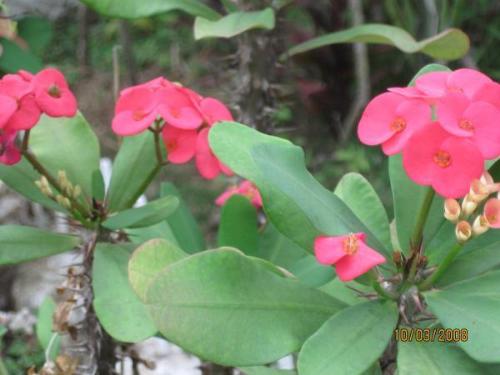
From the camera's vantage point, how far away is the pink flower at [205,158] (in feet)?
3.47

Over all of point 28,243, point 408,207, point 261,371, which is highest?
point 408,207

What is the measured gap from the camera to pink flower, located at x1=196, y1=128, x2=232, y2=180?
1.06m

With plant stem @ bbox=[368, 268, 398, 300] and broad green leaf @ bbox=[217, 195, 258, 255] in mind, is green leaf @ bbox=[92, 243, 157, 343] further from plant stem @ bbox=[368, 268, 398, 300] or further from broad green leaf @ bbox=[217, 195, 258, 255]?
plant stem @ bbox=[368, 268, 398, 300]

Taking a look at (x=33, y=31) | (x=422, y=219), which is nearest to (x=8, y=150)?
(x=422, y=219)

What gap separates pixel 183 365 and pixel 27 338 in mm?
425

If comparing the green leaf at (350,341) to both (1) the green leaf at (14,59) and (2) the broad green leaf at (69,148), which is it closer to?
(2) the broad green leaf at (69,148)

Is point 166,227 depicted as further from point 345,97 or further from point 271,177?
point 345,97

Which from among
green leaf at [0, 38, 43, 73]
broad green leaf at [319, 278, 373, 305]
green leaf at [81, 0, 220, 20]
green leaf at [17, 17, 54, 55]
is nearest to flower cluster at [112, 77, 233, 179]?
broad green leaf at [319, 278, 373, 305]

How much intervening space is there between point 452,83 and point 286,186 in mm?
222

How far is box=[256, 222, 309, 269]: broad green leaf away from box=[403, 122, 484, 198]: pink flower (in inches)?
13.3

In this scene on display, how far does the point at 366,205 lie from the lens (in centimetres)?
101

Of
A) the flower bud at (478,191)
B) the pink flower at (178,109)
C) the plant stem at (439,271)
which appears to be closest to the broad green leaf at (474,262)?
the plant stem at (439,271)

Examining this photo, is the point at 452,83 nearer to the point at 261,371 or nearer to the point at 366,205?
the point at 366,205

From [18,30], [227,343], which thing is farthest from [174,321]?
[18,30]
